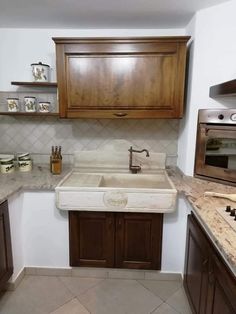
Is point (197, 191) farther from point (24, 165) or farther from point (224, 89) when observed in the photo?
point (24, 165)

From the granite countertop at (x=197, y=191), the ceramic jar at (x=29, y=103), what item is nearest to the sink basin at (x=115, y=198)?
the granite countertop at (x=197, y=191)

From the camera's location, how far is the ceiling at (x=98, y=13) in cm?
157

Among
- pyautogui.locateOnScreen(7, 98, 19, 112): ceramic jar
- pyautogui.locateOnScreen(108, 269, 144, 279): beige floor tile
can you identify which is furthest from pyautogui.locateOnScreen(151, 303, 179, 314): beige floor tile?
pyautogui.locateOnScreen(7, 98, 19, 112): ceramic jar

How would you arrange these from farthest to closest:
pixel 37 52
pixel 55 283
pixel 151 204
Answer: pixel 37 52 → pixel 55 283 → pixel 151 204

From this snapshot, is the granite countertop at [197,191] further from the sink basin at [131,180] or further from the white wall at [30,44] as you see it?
the white wall at [30,44]

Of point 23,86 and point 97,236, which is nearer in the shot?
point 97,236

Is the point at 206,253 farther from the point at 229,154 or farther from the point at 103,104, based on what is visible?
the point at 103,104

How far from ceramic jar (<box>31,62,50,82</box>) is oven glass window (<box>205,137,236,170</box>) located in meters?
1.45

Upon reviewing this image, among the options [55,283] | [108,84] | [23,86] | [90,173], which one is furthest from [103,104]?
[55,283]

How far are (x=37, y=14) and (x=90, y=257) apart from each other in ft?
6.40

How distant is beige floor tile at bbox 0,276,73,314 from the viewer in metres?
1.57

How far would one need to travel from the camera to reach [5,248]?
5.12 ft

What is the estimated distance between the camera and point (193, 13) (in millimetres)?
1697

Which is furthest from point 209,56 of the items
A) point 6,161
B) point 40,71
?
point 6,161
